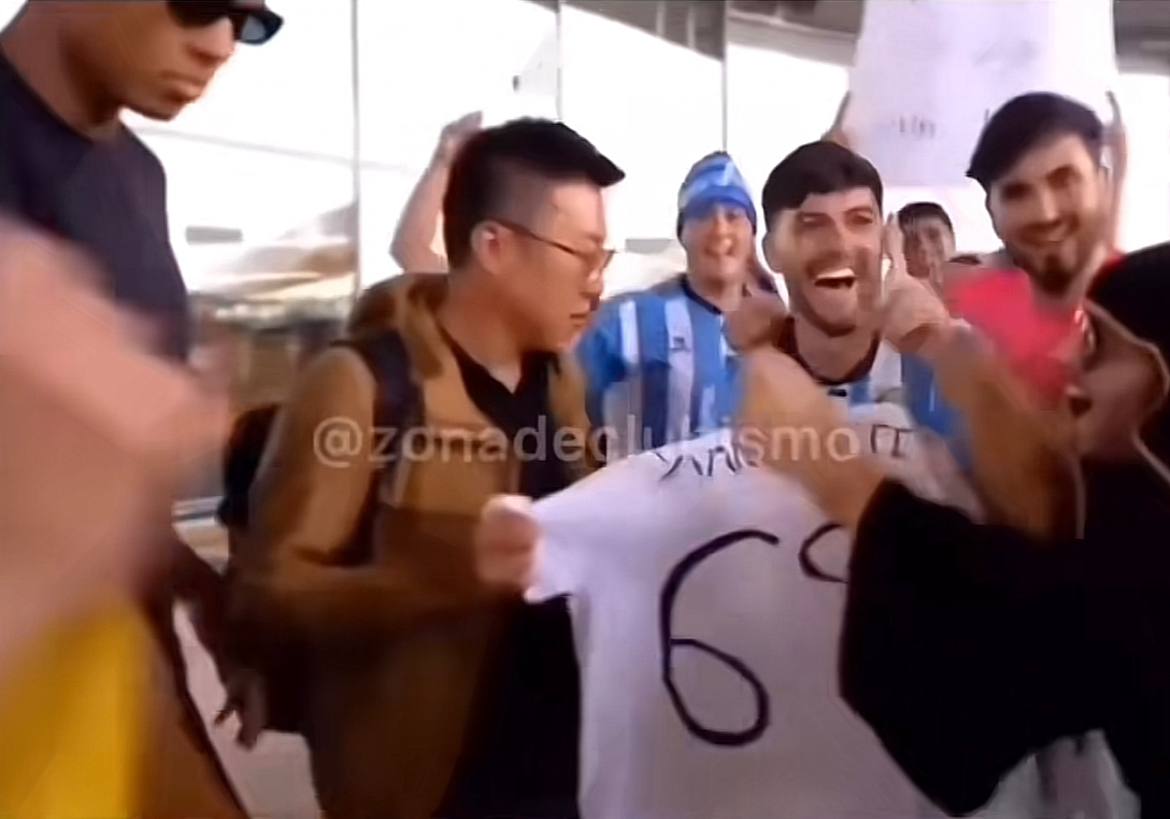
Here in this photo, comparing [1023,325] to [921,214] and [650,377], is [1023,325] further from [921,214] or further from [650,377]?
[650,377]

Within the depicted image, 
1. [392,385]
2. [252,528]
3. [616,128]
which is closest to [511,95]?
[616,128]

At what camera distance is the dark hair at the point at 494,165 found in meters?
0.76

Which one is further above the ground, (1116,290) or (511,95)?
(511,95)

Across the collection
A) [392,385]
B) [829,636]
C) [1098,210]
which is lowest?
[829,636]

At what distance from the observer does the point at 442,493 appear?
0.76 metres

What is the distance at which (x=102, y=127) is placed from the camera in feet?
2.42

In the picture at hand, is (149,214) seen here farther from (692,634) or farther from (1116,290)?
(1116,290)

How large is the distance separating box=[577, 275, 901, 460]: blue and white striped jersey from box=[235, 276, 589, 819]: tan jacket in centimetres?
2

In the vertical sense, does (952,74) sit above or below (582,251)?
above

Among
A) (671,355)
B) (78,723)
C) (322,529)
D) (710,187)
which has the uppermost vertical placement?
(710,187)

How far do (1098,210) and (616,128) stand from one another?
Result: 293 mm

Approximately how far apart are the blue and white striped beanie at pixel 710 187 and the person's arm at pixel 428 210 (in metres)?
0.13

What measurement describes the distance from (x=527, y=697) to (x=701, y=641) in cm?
11

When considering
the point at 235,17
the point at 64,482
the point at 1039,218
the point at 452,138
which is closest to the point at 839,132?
the point at 1039,218
